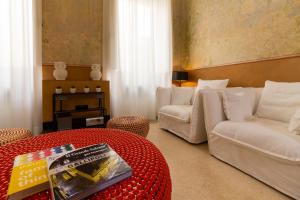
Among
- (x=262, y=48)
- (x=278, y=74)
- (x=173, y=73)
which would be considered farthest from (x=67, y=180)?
(x=173, y=73)

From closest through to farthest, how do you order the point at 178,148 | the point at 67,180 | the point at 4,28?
the point at 67,180 → the point at 178,148 → the point at 4,28

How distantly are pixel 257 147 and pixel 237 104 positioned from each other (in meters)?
0.57

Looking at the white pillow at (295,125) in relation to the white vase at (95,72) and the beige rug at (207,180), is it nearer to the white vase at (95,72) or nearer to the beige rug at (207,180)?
the beige rug at (207,180)

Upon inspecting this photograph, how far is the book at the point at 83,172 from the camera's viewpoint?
49 centimetres

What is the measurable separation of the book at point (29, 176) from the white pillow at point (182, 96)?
224 cm

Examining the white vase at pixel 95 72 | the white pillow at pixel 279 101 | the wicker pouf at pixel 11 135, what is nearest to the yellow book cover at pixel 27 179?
the wicker pouf at pixel 11 135

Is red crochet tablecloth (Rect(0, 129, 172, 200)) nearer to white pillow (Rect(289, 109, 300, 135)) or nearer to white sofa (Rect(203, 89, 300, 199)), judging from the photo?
white sofa (Rect(203, 89, 300, 199))

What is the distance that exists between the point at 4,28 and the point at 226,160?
3190mm

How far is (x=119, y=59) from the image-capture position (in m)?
3.22

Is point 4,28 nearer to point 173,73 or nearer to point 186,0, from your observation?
point 173,73

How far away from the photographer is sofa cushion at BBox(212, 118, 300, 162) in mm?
1146

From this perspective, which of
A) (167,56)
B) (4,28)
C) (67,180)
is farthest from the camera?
(167,56)

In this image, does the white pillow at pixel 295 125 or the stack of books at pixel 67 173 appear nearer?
the stack of books at pixel 67 173

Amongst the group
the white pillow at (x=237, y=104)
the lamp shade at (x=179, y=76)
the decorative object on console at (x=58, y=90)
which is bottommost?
the white pillow at (x=237, y=104)
